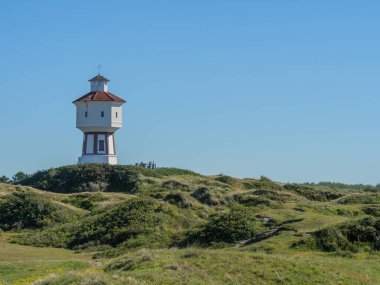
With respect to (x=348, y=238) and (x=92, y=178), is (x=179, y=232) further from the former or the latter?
(x=92, y=178)

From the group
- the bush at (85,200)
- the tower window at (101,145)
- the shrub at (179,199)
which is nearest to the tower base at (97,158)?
the tower window at (101,145)

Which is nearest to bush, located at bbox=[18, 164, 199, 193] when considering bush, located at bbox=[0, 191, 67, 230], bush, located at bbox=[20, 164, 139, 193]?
bush, located at bbox=[20, 164, 139, 193]

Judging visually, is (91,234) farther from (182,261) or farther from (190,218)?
(182,261)

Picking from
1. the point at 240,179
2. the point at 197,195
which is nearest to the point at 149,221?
the point at 197,195

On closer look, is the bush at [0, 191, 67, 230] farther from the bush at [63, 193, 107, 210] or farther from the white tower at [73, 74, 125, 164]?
the white tower at [73, 74, 125, 164]

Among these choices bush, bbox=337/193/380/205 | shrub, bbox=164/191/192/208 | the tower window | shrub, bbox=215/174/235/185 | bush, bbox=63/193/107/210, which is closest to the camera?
shrub, bbox=164/191/192/208

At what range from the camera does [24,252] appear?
38.3 meters

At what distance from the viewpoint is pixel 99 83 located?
75.0m

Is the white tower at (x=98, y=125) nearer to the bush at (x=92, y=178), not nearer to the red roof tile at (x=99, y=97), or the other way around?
the red roof tile at (x=99, y=97)

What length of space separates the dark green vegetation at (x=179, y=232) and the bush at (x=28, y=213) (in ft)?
0.22

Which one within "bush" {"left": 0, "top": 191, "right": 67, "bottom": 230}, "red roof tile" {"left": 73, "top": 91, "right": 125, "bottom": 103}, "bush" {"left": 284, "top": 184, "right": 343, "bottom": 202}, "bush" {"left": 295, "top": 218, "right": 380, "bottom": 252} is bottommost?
"bush" {"left": 295, "top": 218, "right": 380, "bottom": 252}

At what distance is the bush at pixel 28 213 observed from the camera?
48.4m

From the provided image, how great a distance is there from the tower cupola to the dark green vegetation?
980cm

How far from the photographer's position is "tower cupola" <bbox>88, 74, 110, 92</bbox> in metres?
74.9
